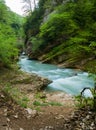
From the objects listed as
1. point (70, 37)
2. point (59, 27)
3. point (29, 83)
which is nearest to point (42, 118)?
point (29, 83)

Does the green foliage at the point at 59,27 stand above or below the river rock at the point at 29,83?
above

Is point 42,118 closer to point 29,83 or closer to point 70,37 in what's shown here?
point 29,83

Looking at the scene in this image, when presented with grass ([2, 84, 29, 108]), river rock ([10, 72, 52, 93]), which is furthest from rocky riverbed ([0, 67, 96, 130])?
river rock ([10, 72, 52, 93])

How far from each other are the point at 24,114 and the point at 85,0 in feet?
103

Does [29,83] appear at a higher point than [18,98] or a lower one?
lower

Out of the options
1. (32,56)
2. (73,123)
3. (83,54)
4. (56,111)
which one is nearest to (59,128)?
(73,123)

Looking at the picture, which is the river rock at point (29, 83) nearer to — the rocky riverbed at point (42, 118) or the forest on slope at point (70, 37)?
the rocky riverbed at point (42, 118)

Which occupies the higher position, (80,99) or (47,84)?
(80,99)

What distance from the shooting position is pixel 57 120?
27.5 ft

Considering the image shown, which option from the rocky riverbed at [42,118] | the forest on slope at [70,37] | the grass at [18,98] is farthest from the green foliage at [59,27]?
the rocky riverbed at [42,118]

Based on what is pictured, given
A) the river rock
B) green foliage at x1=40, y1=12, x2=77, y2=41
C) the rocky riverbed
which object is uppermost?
green foliage at x1=40, y1=12, x2=77, y2=41

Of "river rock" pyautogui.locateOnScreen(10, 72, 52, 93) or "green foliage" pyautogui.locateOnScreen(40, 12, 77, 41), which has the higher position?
"green foliage" pyautogui.locateOnScreen(40, 12, 77, 41)

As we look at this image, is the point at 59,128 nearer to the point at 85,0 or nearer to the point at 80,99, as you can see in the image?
the point at 80,99

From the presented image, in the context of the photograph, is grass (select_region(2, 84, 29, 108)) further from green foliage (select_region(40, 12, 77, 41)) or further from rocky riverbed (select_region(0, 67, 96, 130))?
green foliage (select_region(40, 12, 77, 41))
